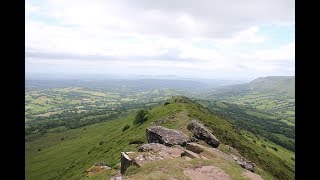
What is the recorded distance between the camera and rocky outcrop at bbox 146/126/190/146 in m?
46.9

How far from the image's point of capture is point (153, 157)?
36.8m

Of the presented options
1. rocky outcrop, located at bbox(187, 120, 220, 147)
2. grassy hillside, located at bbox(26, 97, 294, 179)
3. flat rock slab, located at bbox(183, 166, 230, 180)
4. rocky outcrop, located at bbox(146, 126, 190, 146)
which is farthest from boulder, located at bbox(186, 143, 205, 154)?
grassy hillside, located at bbox(26, 97, 294, 179)

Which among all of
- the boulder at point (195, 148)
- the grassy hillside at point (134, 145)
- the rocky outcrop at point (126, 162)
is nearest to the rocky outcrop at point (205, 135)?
the grassy hillside at point (134, 145)

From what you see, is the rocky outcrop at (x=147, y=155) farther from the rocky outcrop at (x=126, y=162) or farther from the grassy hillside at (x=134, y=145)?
the grassy hillside at (x=134, y=145)

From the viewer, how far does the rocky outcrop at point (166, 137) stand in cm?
4694

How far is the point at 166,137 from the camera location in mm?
47875

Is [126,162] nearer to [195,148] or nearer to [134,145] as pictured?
[195,148]

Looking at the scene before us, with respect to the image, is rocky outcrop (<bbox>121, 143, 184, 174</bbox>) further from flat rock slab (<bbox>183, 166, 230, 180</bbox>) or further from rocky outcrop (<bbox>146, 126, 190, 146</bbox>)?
flat rock slab (<bbox>183, 166, 230, 180</bbox>)

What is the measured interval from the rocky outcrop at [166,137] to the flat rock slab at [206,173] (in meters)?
14.0

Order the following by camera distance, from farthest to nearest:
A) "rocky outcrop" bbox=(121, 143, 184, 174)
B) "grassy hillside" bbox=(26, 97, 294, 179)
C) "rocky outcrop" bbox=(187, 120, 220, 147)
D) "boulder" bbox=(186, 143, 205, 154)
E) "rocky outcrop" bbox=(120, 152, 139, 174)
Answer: "grassy hillside" bbox=(26, 97, 294, 179) → "rocky outcrop" bbox=(187, 120, 220, 147) → "boulder" bbox=(186, 143, 205, 154) → "rocky outcrop" bbox=(120, 152, 139, 174) → "rocky outcrop" bbox=(121, 143, 184, 174)

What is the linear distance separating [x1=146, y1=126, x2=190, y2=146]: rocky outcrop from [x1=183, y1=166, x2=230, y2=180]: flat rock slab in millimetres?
13974

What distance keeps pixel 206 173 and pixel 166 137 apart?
16867 mm
